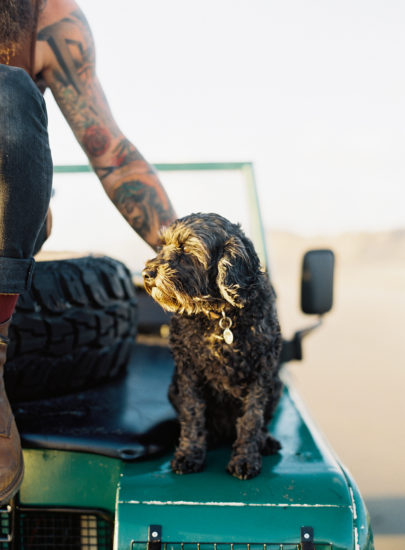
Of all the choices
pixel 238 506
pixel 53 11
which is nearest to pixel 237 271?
pixel 238 506

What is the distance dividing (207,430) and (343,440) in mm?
2801

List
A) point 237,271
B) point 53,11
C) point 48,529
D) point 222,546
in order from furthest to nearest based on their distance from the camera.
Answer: point 53,11 → point 48,529 → point 237,271 → point 222,546

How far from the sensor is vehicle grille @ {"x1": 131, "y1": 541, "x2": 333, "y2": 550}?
1392 millimetres

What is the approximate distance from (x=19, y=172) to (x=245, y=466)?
0.98m

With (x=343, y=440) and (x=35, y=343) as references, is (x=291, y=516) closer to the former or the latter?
(x=35, y=343)

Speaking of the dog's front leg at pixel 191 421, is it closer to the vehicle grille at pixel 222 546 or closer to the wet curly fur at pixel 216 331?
the wet curly fur at pixel 216 331

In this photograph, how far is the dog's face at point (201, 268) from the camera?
1639 millimetres

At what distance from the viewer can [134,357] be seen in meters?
2.77

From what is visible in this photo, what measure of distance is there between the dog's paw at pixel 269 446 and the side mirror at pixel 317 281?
655 millimetres

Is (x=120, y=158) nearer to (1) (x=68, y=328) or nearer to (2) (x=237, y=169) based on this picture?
(1) (x=68, y=328)

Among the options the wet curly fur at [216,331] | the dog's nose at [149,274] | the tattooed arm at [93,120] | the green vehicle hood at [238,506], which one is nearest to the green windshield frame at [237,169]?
the tattooed arm at [93,120]

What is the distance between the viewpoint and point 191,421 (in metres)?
1.80

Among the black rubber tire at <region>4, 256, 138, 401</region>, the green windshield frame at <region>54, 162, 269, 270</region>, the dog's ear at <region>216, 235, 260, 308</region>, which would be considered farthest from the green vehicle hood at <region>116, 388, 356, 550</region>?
the green windshield frame at <region>54, 162, 269, 270</region>

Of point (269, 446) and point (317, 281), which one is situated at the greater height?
point (317, 281)
